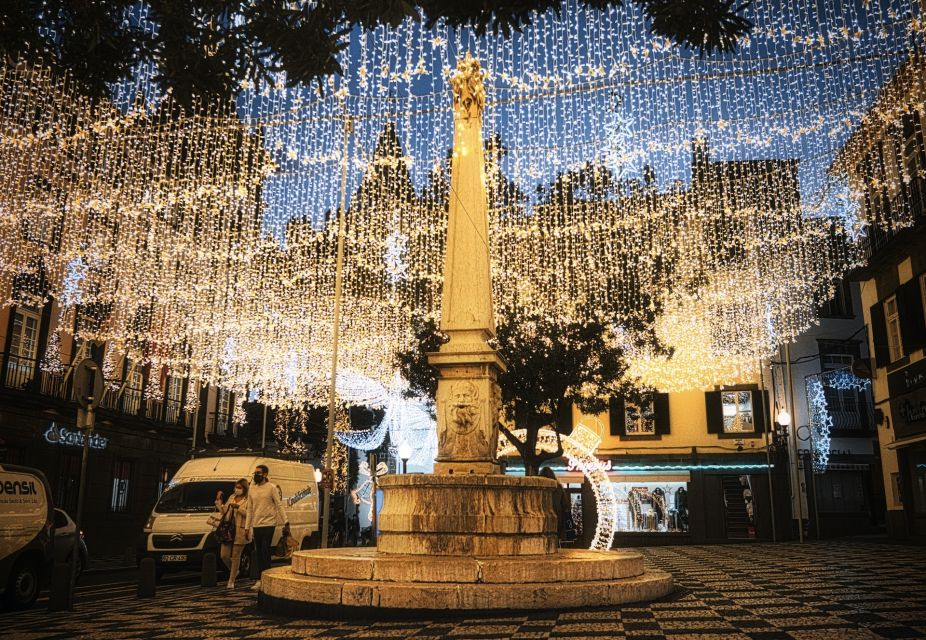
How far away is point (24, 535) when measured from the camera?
9.80 meters

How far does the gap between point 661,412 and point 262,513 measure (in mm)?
21668

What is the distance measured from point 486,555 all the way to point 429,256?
15.9m

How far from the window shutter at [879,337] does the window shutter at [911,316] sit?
158 cm

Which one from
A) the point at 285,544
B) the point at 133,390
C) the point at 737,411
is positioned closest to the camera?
the point at 285,544

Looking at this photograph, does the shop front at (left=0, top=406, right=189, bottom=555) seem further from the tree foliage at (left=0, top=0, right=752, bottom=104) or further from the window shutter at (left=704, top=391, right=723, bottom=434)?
the window shutter at (left=704, top=391, right=723, bottom=434)

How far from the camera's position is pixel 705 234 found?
2583 cm

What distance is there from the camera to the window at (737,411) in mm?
28984

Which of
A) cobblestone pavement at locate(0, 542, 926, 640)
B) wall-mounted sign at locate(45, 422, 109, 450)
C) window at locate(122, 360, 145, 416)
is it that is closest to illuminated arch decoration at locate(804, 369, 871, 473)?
cobblestone pavement at locate(0, 542, 926, 640)

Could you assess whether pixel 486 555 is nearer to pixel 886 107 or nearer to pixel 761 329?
pixel 886 107

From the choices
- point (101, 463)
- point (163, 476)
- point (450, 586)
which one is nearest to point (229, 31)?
point (450, 586)

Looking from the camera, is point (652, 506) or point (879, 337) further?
point (652, 506)

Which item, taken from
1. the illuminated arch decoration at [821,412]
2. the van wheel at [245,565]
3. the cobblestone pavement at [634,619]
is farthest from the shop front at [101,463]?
the illuminated arch decoration at [821,412]

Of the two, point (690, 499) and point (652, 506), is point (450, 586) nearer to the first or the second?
point (690, 499)

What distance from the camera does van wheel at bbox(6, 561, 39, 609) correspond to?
930 cm
